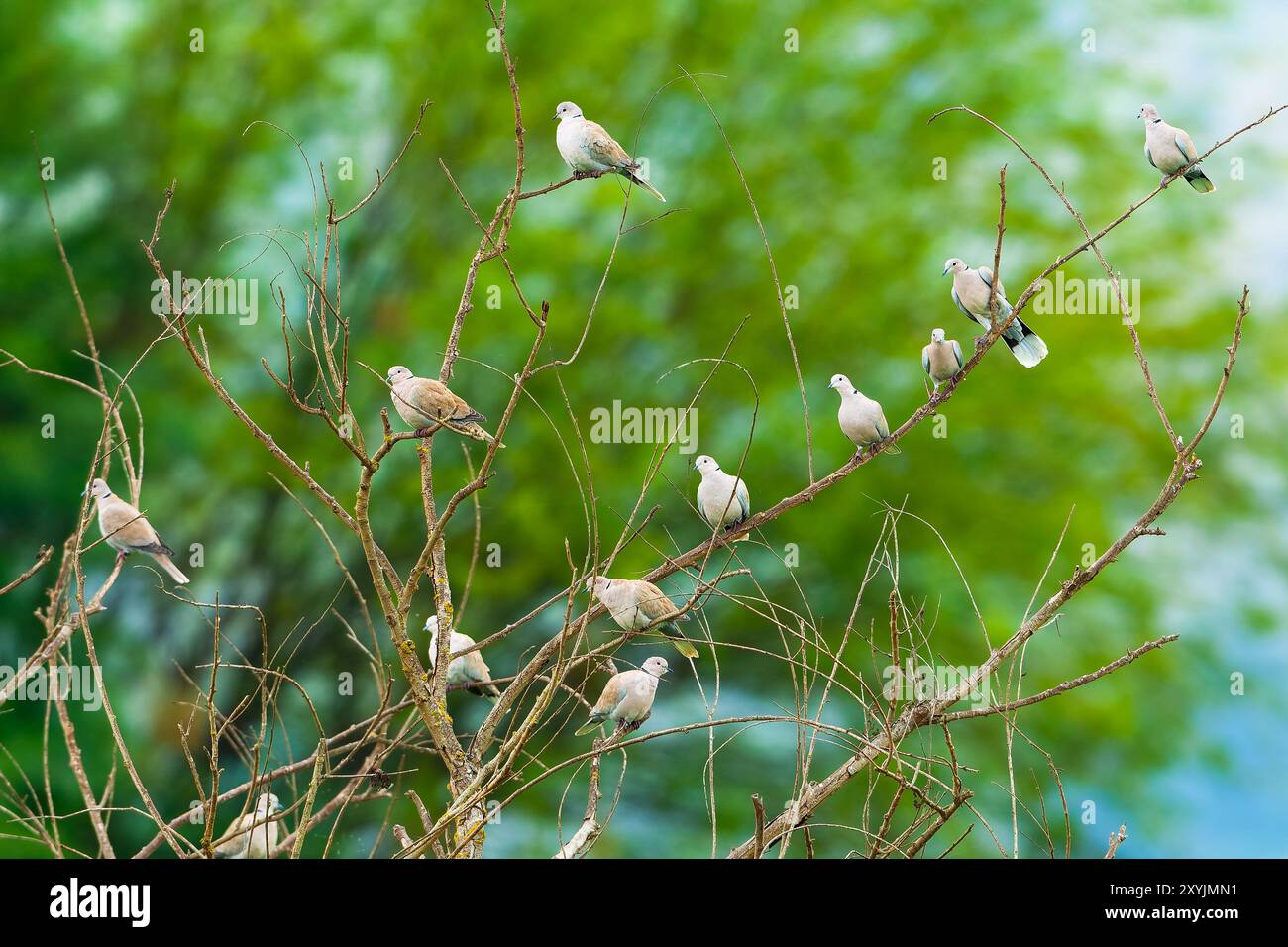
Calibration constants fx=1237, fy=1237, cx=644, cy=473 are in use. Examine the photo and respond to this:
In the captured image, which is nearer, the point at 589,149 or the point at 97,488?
the point at 97,488

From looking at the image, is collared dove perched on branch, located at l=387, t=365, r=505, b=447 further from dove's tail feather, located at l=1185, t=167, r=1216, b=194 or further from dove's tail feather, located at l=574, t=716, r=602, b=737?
dove's tail feather, located at l=1185, t=167, r=1216, b=194

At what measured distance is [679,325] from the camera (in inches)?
356

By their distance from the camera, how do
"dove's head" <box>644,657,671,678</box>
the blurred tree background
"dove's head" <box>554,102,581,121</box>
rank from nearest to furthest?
"dove's head" <box>644,657,671,678</box>, "dove's head" <box>554,102,581,121</box>, the blurred tree background

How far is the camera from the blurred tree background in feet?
26.5

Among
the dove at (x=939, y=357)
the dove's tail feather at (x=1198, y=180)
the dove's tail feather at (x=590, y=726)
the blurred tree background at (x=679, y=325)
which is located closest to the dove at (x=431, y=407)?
the dove's tail feather at (x=590, y=726)

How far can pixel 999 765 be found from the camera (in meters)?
8.22

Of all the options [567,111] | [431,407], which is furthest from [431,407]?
[567,111]

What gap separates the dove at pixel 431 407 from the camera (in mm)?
2549

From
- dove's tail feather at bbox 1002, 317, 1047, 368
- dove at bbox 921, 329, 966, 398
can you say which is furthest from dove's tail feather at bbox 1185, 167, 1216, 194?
dove at bbox 921, 329, 966, 398

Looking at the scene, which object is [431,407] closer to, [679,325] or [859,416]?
[859,416]

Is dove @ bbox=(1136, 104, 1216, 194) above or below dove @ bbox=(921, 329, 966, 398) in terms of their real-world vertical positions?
above

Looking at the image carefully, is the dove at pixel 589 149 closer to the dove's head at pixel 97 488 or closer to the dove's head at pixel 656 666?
the dove's head at pixel 656 666

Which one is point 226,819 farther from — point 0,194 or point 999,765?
point 999,765

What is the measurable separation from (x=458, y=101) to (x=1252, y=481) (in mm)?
6320
